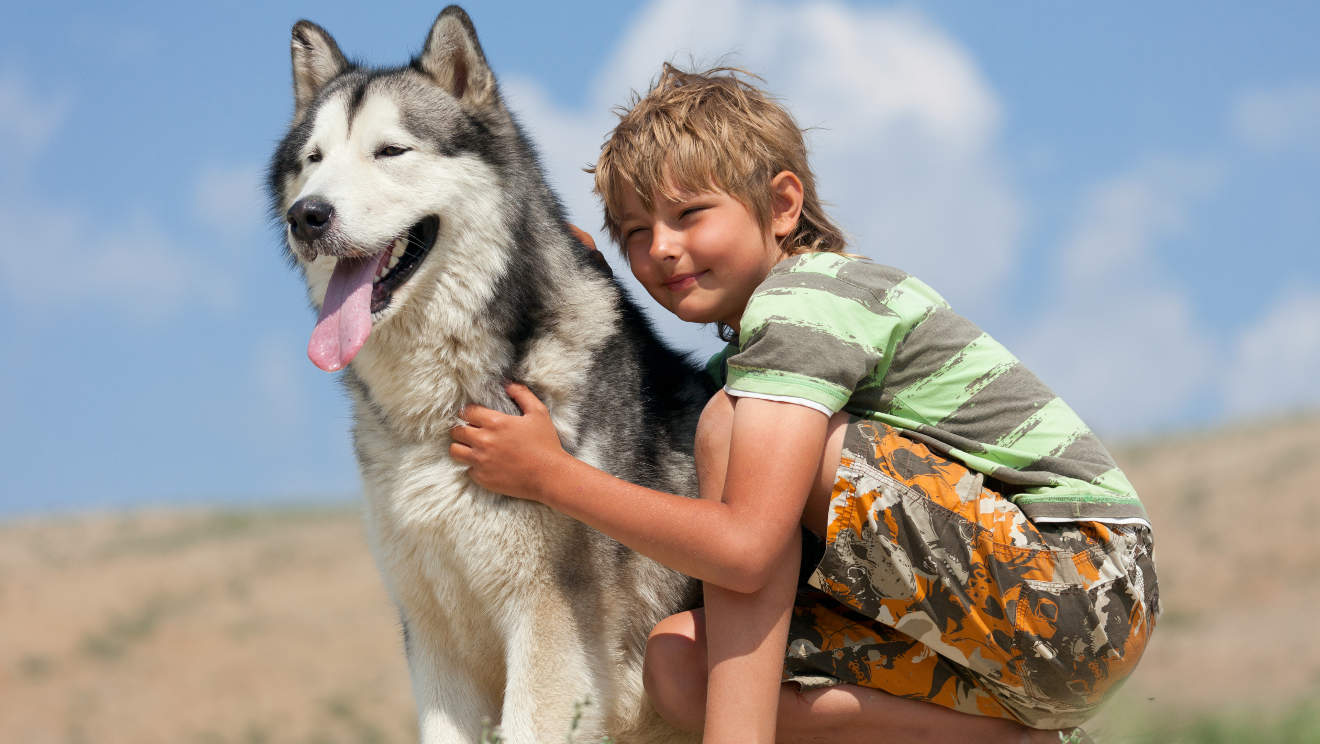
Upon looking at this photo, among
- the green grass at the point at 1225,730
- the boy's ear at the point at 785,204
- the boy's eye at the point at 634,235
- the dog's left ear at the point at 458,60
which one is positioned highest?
the dog's left ear at the point at 458,60

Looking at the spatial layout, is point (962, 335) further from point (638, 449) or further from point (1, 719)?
point (1, 719)

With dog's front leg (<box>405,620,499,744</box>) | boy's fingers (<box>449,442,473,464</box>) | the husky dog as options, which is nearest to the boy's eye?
the husky dog

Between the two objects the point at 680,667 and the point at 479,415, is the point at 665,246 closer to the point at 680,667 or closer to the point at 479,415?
the point at 479,415

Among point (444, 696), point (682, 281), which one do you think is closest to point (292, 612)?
point (444, 696)

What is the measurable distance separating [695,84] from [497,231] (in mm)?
727

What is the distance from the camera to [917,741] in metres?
2.92

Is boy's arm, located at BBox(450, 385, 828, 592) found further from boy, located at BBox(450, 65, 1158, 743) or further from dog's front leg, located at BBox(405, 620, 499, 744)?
dog's front leg, located at BBox(405, 620, 499, 744)

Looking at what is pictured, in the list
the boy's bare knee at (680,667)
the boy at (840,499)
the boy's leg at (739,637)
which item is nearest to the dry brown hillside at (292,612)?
the boy at (840,499)

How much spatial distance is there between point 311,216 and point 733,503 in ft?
4.44

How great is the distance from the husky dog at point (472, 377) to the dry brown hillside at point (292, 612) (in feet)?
30.2

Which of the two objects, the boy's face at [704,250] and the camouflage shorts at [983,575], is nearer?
the camouflage shorts at [983,575]

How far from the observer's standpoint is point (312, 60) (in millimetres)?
3561

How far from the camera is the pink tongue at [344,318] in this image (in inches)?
117

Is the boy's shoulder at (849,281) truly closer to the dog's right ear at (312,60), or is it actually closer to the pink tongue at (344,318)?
the pink tongue at (344,318)
